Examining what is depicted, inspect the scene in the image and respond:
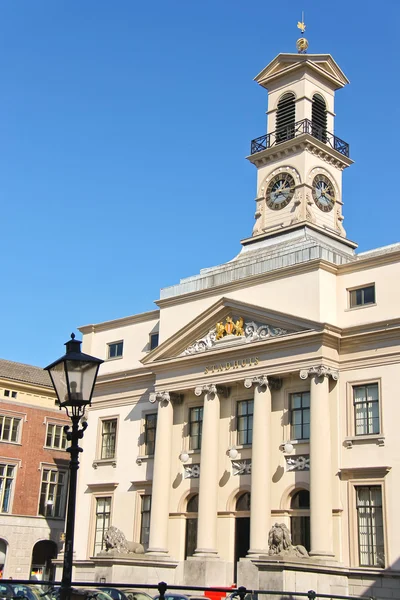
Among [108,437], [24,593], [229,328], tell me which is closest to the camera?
[24,593]

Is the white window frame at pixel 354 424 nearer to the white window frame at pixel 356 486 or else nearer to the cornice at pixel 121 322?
the white window frame at pixel 356 486

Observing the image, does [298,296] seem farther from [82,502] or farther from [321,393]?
[82,502]

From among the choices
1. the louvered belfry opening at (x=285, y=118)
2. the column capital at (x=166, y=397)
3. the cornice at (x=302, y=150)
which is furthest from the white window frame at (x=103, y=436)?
the louvered belfry opening at (x=285, y=118)

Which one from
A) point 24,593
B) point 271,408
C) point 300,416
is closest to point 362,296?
point 300,416

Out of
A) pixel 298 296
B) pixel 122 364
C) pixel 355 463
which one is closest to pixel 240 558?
pixel 355 463

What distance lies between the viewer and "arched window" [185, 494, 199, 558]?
37.3 meters

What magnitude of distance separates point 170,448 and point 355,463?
9777mm

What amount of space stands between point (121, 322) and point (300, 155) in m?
13.2

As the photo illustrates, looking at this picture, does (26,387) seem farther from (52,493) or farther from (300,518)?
(300,518)

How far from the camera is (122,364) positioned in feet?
145

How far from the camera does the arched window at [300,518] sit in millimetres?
33281

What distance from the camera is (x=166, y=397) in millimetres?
39250

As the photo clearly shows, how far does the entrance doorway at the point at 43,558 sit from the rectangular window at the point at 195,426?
17164mm

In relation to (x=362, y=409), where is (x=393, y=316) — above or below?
above
